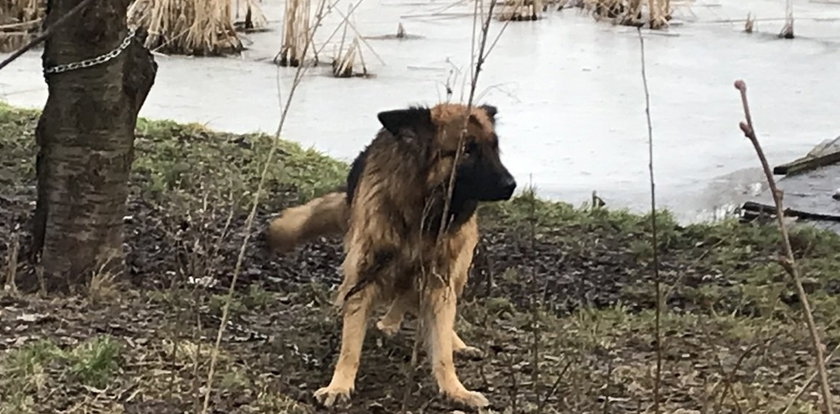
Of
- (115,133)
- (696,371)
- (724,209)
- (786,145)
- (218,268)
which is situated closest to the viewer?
(696,371)

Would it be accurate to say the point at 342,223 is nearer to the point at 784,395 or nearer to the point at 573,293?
the point at 573,293

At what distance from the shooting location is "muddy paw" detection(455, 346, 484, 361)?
156 inches

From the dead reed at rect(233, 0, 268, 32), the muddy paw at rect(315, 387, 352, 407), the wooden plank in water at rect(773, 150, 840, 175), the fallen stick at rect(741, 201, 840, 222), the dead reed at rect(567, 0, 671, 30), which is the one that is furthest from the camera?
the dead reed at rect(567, 0, 671, 30)

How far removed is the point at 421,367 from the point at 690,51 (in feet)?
26.7

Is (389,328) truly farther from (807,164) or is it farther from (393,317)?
(807,164)

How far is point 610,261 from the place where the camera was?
536 cm

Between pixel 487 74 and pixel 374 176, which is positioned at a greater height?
pixel 374 176

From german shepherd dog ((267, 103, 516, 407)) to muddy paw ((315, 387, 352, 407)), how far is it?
20mm

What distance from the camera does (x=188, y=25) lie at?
10.0m

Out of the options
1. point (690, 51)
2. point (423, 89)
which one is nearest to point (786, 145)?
point (423, 89)

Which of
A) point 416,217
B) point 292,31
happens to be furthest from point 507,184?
point 292,31

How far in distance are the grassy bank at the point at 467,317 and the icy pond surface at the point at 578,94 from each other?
3.33 ft

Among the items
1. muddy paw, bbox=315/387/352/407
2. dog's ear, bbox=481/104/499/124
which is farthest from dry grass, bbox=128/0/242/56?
muddy paw, bbox=315/387/352/407

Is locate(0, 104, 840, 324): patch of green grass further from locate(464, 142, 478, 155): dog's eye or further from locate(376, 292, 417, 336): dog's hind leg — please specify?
locate(464, 142, 478, 155): dog's eye
